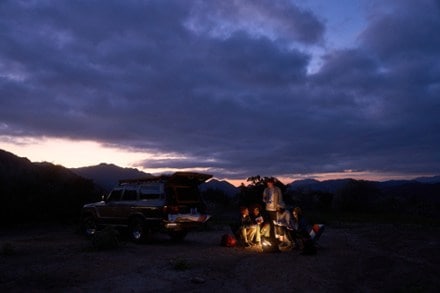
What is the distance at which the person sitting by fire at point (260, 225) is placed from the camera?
1390 centimetres

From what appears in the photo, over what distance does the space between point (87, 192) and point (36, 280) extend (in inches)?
691

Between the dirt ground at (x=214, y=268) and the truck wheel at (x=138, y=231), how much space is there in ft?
1.44

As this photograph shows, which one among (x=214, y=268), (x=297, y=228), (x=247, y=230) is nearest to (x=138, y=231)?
(x=247, y=230)

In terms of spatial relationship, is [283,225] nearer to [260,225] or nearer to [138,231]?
[260,225]

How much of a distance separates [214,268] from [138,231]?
5610mm

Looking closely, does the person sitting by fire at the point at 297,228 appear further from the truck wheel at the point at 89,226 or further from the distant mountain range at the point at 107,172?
the distant mountain range at the point at 107,172

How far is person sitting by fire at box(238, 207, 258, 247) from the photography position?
14.6 meters

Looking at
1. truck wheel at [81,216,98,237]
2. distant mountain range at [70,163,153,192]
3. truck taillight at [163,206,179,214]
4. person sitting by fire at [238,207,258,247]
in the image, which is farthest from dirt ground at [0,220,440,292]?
distant mountain range at [70,163,153,192]

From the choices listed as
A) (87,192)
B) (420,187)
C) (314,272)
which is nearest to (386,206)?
(87,192)

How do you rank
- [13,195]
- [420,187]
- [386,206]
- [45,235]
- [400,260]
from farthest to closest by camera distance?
[420,187]
[386,206]
[13,195]
[45,235]
[400,260]

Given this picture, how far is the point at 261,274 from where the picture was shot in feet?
33.4

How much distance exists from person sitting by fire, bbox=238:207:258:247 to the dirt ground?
2.25 feet

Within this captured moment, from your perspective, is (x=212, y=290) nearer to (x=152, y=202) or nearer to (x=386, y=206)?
(x=152, y=202)

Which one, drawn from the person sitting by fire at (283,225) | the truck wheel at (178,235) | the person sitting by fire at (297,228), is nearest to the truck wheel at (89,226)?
the truck wheel at (178,235)
